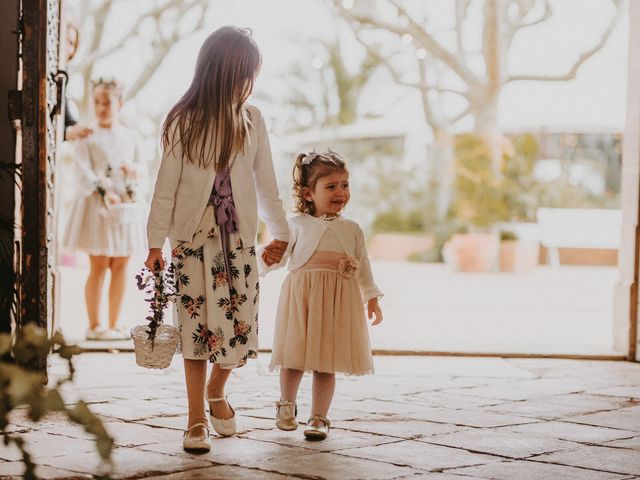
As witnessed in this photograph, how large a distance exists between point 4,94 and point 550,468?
305cm

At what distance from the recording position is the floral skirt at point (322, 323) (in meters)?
4.04

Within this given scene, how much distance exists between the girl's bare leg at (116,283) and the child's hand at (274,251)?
3233mm

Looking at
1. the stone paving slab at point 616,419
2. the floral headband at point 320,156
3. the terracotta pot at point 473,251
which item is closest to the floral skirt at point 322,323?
the floral headband at point 320,156

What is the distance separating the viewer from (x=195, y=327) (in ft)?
12.5

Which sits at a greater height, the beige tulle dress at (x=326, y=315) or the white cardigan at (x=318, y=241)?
the white cardigan at (x=318, y=241)

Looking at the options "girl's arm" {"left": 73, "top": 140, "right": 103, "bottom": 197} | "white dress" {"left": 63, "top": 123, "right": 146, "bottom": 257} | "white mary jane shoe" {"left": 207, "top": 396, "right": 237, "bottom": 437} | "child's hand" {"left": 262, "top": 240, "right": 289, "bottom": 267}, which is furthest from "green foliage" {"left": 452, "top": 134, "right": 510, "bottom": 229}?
"white mary jane shoe" {"left": 207, "top": 396, "right": 237, "bottom": 437}

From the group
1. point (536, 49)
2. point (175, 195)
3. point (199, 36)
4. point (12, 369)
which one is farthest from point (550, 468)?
point (199, 36)

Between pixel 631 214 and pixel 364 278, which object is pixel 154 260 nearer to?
pixel 364 278

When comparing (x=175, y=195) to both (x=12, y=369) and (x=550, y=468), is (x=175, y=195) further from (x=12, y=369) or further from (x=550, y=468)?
(x=12, y=369)

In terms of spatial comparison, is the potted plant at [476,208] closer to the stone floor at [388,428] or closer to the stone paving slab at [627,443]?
the stone floor at [388,428]

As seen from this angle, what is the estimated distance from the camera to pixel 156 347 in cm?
366

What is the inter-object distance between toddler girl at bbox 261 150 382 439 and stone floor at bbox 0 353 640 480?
0.60 ft

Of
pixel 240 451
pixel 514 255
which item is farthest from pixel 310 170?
pixel 514 255

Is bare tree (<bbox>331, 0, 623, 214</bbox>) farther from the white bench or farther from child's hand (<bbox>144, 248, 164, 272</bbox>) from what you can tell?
child's hand (<bbox>144, 248, 164, 272</bbox>)
